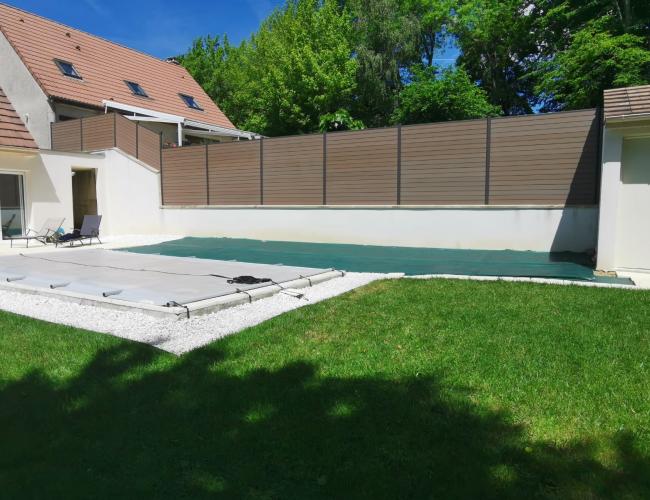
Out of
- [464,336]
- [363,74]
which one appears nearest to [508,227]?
[464,336]

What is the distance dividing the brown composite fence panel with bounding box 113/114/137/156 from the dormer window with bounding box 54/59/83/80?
16.4 ft

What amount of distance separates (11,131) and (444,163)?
1312 centimetres

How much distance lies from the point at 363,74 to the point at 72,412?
29.1 m

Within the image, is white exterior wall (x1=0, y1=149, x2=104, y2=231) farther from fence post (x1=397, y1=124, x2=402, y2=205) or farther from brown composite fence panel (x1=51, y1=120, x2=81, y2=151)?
fence post (x1=397, y1=124, x2=402, y2=205)

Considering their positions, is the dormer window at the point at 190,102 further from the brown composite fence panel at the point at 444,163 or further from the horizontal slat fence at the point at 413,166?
the brown composite fence panel at the point at 444,163

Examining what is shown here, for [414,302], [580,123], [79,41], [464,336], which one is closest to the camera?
[464,336]

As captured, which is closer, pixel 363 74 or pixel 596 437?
pixel 596 437

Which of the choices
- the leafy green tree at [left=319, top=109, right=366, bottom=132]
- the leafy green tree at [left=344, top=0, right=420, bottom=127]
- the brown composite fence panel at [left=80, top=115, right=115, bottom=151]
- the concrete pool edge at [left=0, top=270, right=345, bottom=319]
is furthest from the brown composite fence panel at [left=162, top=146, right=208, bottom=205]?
the leafy green tree at [left=344, top=0, right=420, bottom=127]

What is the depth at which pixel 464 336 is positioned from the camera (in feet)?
16.6

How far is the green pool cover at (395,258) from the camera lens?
9.64m

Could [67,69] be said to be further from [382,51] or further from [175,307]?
[175,307]

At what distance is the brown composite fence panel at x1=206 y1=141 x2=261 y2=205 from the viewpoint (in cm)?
1662

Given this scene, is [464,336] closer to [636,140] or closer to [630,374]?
[630,374]

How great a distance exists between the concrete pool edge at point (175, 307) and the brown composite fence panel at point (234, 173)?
9.12 m
